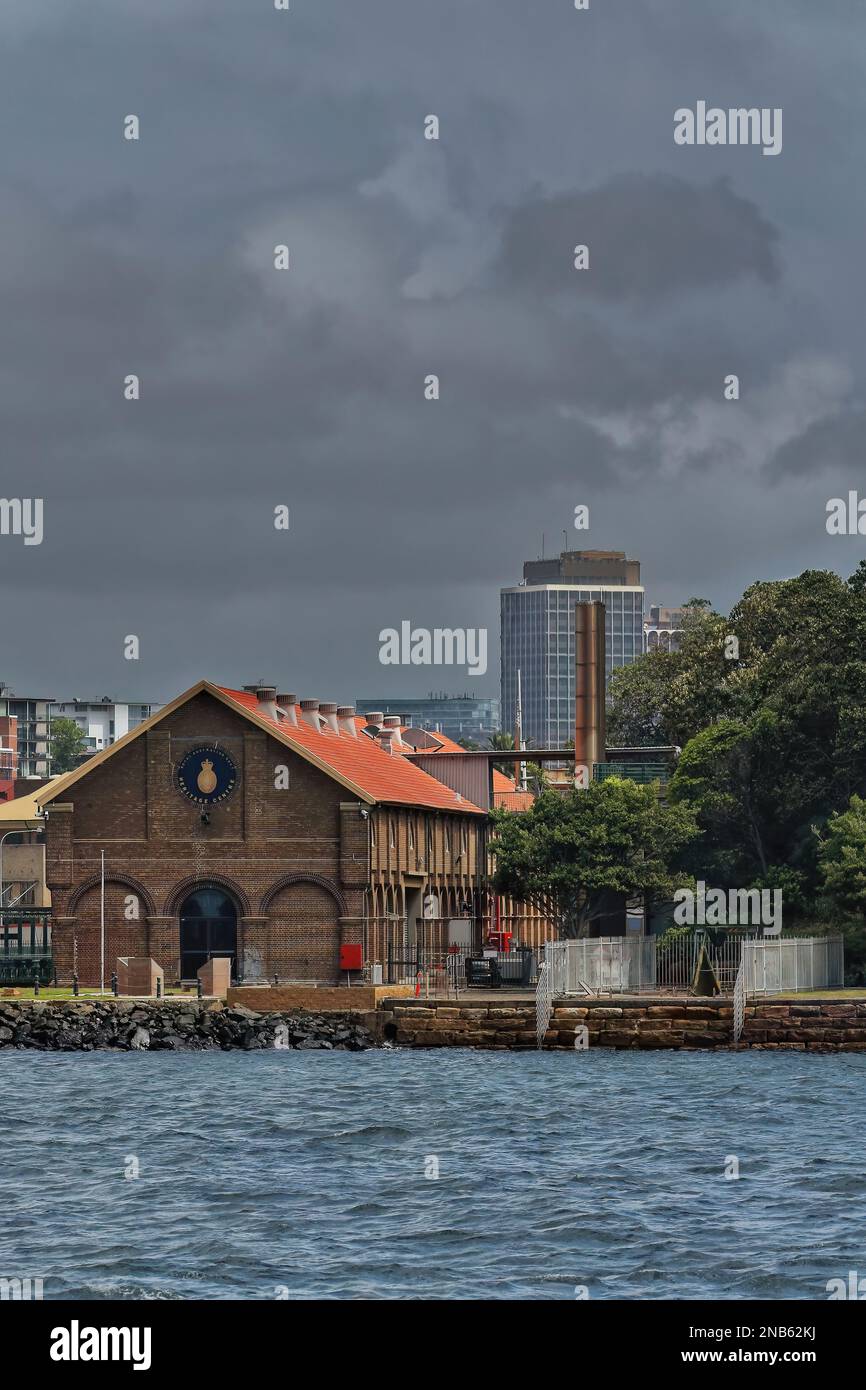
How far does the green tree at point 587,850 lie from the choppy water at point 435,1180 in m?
25.0

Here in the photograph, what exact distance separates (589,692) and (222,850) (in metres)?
24.7

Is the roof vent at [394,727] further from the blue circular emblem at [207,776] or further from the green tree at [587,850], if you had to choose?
the blue circular emblem at [207,776]

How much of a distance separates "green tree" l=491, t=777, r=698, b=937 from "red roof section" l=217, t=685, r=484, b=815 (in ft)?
14.3

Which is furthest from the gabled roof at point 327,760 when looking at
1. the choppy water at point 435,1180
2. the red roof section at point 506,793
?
the choppy water at point 435,1180

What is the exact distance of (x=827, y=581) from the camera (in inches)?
4331

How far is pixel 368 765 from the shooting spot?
88.6 m

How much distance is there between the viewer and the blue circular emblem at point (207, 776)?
270 ft

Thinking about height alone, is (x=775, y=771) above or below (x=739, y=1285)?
above

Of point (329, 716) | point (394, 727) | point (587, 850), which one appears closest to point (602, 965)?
point (587, 850)

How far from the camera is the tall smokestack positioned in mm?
98688

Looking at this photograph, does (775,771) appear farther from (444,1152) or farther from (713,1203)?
(713,1203)

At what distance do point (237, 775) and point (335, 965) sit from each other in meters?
7.92

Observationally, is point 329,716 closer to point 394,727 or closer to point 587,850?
point 394,727

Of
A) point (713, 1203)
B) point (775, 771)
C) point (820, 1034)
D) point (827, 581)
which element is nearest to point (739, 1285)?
point (713, 1203)
